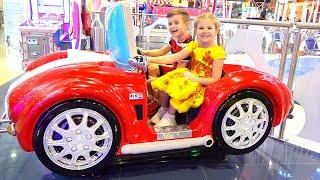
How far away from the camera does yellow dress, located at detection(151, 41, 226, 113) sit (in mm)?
2201

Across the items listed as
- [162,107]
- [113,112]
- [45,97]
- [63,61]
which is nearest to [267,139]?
[162,107]

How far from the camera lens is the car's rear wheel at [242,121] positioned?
7.55 ft

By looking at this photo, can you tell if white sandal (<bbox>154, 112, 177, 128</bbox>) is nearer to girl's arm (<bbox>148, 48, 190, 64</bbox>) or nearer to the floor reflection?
the floor reflection

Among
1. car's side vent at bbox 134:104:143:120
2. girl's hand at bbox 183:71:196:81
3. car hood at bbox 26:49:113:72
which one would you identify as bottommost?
car's side vent at bbox 134:104:143:120

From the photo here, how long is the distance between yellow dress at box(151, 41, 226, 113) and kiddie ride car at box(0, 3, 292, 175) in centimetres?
10

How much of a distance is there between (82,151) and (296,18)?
11.2 metres

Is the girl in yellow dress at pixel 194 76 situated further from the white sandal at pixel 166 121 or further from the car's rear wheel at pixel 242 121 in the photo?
the car's rear wheel at pixel 242 121

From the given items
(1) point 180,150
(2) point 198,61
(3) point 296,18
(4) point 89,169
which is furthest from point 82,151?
(3) point 296,18

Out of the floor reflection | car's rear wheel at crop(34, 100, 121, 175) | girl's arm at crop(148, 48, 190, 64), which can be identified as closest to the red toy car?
car's rear wheel at crop(34, 100, 121, 175)

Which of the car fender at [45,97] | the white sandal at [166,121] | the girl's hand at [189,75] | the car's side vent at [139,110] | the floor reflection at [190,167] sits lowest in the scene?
the floor reflection at [190,167]

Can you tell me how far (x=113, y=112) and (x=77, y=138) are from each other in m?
0.27

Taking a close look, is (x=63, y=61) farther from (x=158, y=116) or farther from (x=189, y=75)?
(x=189, y=75)

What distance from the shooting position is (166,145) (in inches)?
86.2

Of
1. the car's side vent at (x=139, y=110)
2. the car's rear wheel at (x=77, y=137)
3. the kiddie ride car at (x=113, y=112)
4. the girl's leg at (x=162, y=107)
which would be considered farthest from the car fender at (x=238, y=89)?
the car's rear wheel at (x=77, y=137)
